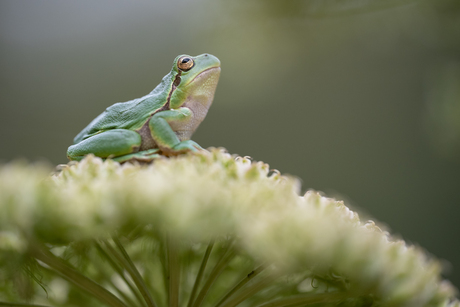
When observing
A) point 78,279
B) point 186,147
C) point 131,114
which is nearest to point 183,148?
point 186,147

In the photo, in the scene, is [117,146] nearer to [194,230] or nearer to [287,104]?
[194,230]

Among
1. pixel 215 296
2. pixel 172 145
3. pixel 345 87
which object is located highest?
pixel 345 87

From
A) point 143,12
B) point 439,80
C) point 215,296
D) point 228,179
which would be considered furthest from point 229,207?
point 143,12

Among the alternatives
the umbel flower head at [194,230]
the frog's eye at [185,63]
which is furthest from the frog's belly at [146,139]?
the umbel flower head at [194,230]

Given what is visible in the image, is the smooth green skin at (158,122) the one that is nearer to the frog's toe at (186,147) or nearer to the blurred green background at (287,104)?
the frog's toe at (186,147)

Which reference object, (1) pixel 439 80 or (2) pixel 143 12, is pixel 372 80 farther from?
(2) pixel 143 12

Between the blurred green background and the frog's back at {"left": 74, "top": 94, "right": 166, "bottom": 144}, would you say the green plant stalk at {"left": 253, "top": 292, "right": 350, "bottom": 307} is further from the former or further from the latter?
the blurred green background

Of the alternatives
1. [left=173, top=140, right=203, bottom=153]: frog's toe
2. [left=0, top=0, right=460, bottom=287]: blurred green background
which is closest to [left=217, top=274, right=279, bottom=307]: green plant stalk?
[left=173, top=140, right=203, bottom=153]: frog's toe
